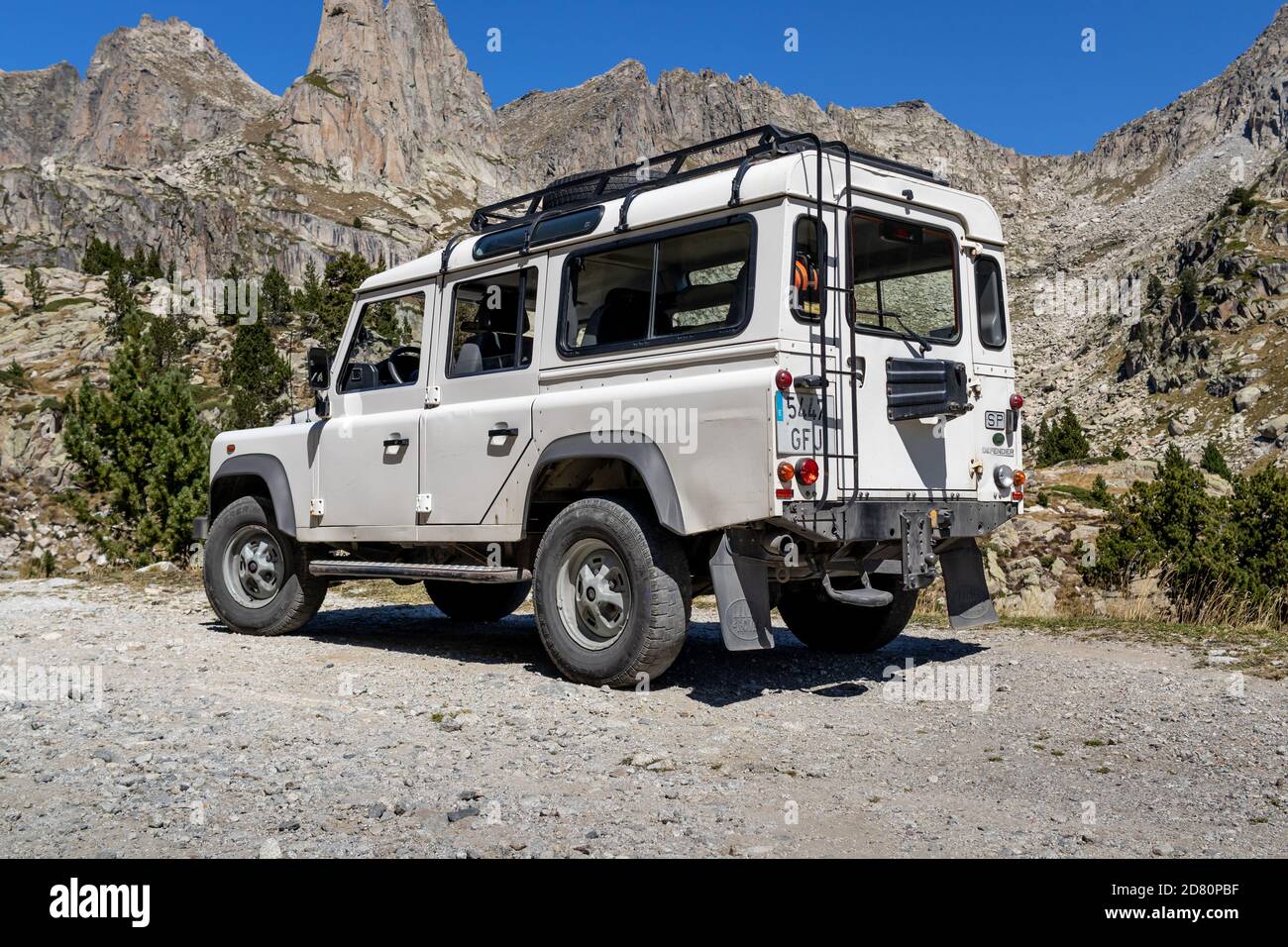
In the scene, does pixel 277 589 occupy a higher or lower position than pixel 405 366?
lower

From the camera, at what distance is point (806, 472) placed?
6043 millimetres

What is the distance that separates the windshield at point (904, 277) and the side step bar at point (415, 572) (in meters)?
2.98

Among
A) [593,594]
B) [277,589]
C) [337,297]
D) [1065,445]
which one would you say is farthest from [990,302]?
[337,297]

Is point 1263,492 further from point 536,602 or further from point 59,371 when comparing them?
point 59,371

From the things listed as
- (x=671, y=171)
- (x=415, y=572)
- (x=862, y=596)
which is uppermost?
(x=671, y=171)

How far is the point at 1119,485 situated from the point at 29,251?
152 meters

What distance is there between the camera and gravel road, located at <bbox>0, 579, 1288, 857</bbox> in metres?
3.98

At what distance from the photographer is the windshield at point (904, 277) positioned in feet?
22.6

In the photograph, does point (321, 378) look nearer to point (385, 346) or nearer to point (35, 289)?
point (385, 346)

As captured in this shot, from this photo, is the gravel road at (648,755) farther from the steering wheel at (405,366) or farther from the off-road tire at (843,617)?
the steering wheel at (405,366)

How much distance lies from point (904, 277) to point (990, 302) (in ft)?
2.79
